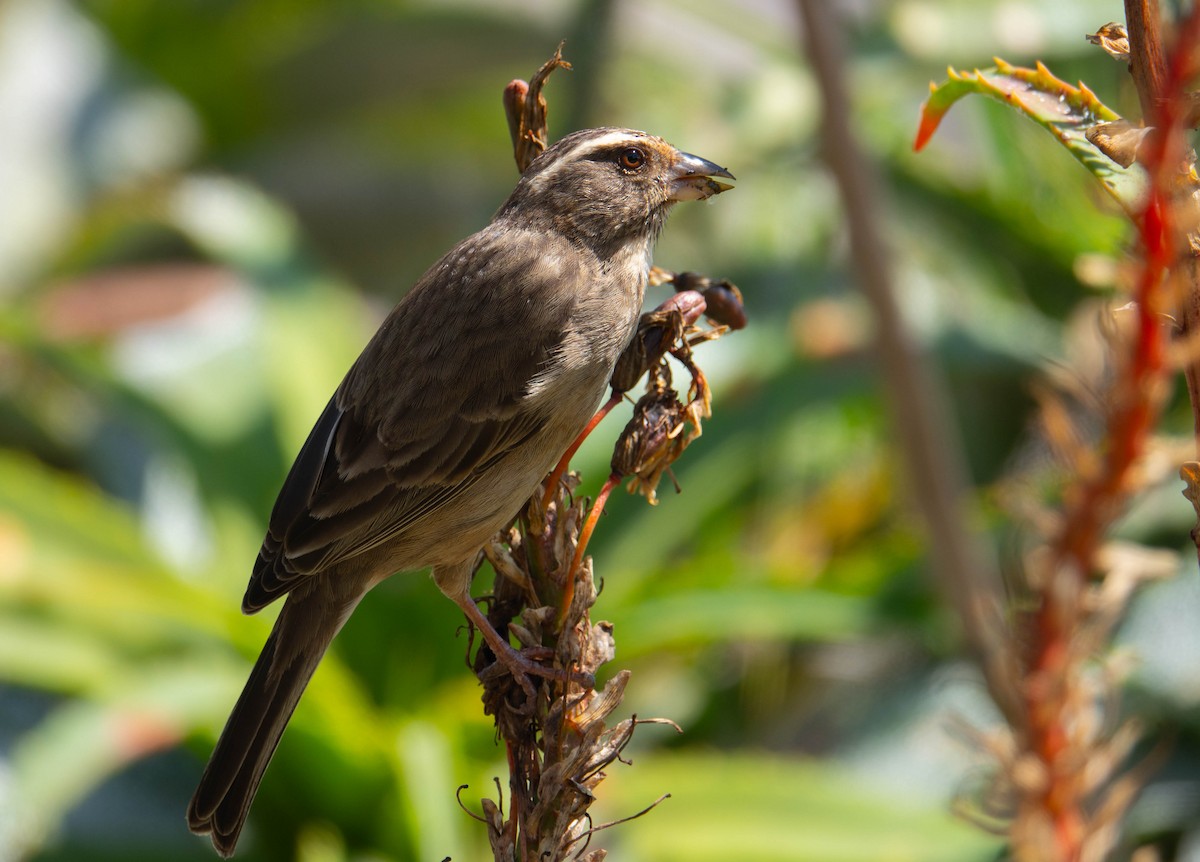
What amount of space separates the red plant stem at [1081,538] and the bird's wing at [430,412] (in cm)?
139

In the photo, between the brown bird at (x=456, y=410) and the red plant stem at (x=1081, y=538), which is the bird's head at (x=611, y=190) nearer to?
the brown bird at (x=456, y=410)

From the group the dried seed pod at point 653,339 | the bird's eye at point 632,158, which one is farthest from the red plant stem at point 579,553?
the bird's eye at point 632,158

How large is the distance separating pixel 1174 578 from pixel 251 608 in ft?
8.18

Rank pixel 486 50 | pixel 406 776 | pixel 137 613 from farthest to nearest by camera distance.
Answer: pixel 486 50
pixel 137 613
pixel 406 776

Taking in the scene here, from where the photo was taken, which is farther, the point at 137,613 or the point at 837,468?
the point at 837,468

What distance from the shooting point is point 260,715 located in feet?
7.37

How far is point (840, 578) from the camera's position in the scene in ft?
12.0

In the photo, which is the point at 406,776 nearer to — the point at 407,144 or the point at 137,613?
the point at 137,613

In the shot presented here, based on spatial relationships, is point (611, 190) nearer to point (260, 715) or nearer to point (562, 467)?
point (562, 467)

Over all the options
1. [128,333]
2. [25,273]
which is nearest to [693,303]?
[128,333]

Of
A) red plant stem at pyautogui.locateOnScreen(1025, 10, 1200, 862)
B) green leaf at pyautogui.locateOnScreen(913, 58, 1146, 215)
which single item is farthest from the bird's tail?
green leaf at pyautogui.locateOnScreen(913, 58, 1146, 215)

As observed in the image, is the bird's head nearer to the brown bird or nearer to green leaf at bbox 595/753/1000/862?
the brown bird

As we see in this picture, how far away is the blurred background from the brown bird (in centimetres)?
68

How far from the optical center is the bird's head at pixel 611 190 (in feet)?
8.04
